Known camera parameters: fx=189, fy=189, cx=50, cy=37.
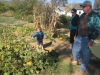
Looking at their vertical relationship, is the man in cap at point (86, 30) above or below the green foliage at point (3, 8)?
above

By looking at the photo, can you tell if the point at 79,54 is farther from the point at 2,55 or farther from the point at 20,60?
the point at 2,55

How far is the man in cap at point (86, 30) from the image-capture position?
4.31 m

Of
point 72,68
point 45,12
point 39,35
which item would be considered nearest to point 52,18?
point 45,12

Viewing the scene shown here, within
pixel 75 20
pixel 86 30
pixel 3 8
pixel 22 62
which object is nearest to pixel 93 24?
pixel 86 30

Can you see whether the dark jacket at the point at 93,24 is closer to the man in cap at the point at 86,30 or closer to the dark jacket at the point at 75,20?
the man in cap at the point at 86,30

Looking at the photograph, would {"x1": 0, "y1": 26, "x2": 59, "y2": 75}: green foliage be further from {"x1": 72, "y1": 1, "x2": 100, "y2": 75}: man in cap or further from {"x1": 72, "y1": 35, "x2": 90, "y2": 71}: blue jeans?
{"x1": 72, "y1": 1, "x2": 100, "y2": 75}: man in cap

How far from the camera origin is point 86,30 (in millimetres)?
4516

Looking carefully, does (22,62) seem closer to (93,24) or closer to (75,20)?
(93,24)

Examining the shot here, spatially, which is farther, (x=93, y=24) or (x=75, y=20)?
(x=75, y=20)

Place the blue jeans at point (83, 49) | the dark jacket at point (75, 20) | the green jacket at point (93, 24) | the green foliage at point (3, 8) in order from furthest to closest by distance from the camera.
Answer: the green foliage at point (3, 8) < the dark jacket at point (75, 20) < the blue jeans at point (83, 49) < the green jacket at point (93, 24)

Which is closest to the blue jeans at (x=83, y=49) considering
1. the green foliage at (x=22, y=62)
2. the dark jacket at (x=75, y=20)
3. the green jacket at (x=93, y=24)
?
the green jacket at (x=93, y=24)

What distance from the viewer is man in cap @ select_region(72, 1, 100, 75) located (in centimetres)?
431

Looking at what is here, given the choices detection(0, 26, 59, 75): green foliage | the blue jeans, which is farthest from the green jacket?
→ detection(0, 26, 59, 75): green foliage

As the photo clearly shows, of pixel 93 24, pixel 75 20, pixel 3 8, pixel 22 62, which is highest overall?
pixel 93 24
